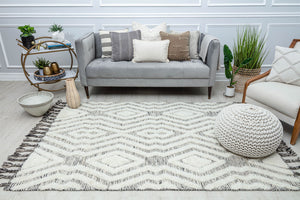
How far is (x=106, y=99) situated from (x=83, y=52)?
0.62m

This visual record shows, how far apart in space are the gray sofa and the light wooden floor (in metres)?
0.21

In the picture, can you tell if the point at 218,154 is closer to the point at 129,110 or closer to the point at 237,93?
the point at 129,110

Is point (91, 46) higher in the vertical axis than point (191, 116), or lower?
higher

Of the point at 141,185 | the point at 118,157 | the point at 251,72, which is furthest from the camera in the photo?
the point at 251,72

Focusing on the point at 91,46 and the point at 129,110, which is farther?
the point at 91,46

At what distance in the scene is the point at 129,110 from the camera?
2.46 metres

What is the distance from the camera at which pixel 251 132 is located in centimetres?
158

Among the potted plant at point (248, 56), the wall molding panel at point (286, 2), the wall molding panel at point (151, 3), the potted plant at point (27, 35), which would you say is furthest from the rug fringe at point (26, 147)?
the wall molding panel at point (286, 2)

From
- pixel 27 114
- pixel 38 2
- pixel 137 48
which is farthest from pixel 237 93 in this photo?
pixel 38 2

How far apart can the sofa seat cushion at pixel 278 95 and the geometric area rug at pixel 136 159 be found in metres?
0.32

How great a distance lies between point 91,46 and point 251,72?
6.81 ft

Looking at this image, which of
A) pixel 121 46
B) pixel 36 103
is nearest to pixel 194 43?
pixel 121 46

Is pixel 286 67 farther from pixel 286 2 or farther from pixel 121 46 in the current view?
pixel 121 46

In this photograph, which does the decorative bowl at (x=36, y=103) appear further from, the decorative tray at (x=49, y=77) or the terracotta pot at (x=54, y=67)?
the terracotta pot at (x=54, y=67)
